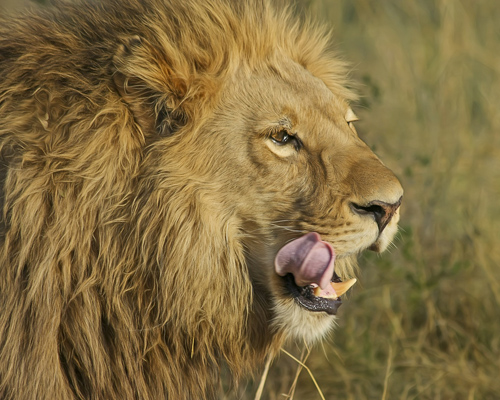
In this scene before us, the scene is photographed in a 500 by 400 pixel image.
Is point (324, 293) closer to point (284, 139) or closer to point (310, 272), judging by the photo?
point (310, 272)

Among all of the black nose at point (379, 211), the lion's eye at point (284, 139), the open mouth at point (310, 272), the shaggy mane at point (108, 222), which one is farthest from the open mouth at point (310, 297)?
the lion's eye at point (284, 139)

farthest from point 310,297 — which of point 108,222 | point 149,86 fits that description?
point 149,86

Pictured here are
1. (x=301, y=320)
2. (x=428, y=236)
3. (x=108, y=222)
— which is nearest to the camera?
(x=108, y=222)

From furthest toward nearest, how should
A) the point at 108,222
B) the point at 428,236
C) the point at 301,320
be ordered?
the point at 428,236, the point at 301,320, the point at 108,222

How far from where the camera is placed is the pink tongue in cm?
238

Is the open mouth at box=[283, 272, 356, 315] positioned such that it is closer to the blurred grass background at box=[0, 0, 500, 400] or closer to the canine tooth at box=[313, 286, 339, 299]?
the canine tooth at box=[313, 286, 339, 299]

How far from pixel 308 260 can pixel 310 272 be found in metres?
0.05

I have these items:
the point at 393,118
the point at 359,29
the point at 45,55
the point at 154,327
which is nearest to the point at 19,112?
the point at 45,55

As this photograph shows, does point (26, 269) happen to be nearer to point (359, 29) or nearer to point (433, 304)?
point (433, 304)

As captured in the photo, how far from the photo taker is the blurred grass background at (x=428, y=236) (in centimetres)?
379

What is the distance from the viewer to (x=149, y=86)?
2.38m

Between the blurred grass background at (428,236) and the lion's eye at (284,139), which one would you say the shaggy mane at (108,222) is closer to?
the lion's eye at (284,139)

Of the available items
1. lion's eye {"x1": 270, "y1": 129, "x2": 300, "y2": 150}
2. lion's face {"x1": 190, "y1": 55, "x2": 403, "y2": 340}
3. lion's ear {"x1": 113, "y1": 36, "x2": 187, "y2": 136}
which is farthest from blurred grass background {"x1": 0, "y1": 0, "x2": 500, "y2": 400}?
lion's ear {"x1": 113, "y1": 36, "x2": 187, "y2": 136}

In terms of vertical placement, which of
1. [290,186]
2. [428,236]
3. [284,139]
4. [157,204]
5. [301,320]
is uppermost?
[284,139]
